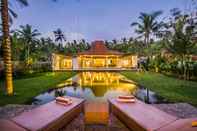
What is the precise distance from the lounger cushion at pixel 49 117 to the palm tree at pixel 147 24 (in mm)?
31121

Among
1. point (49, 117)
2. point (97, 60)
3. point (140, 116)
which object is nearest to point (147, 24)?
point (97, 60)

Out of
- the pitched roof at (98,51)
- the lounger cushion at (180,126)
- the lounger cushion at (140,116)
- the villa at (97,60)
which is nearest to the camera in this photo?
the lounger cushion at (180,126)

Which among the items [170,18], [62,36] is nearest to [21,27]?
[62,36]

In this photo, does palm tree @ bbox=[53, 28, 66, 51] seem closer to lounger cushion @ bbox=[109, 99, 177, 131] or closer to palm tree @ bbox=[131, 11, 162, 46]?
palm tree @ bbox=[131, 11, 162, 46]

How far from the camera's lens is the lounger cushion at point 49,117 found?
4945mm

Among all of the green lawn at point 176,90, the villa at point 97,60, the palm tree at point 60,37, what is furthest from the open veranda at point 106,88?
the palm tree at point 60,37

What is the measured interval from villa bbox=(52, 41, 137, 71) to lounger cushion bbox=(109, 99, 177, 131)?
2797cm

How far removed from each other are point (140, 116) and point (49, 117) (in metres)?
2.13

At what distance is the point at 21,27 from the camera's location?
39906 millimetres

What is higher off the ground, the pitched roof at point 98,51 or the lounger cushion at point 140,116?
the pitched roof at point 98,51

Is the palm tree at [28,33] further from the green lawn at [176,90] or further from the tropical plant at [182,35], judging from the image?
the tropical plant at [182,35]

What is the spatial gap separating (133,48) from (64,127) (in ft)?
172

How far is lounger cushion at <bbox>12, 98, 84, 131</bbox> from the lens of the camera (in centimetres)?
495

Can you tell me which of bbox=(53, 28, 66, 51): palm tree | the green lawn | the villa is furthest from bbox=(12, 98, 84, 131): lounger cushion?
bbox=(53, 28, 66, 51): palm tree
